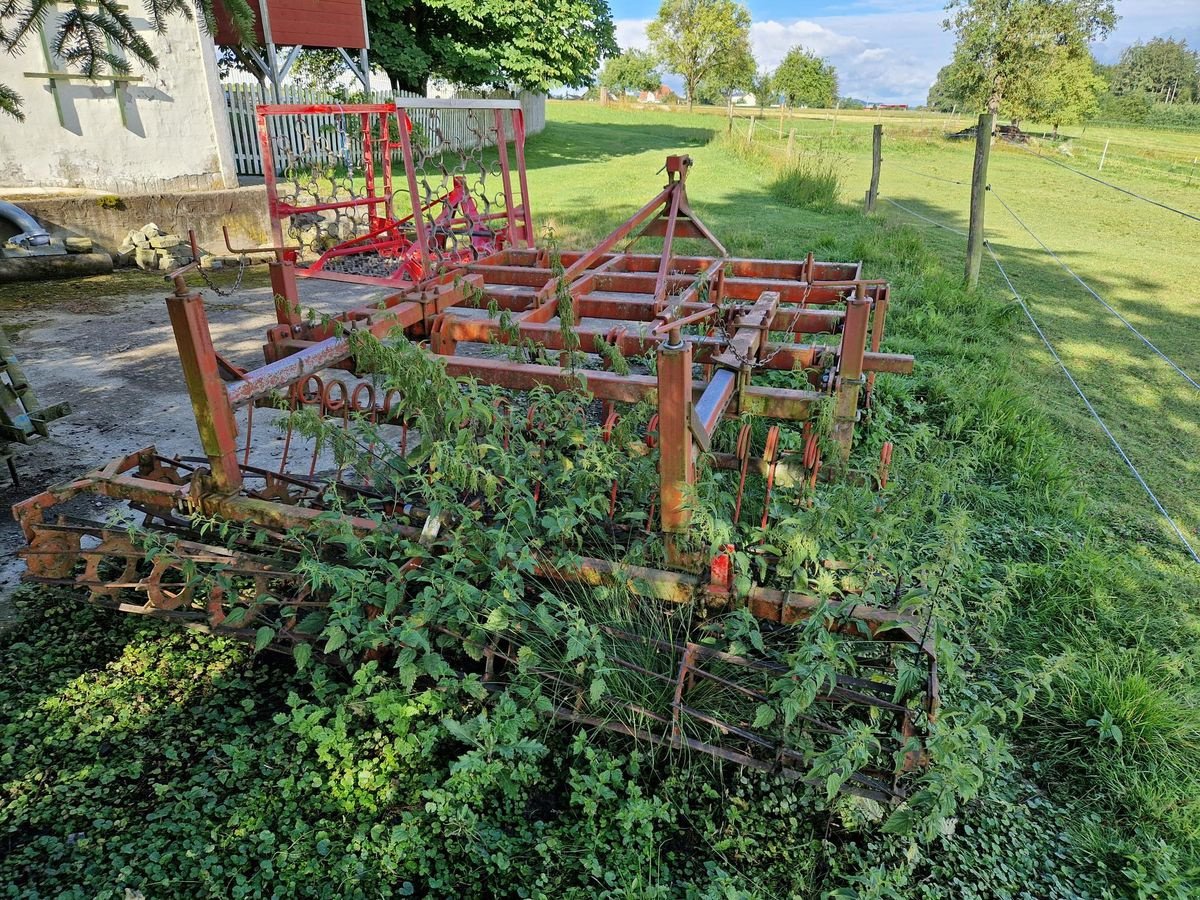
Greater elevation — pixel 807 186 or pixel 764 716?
pixel 807 186

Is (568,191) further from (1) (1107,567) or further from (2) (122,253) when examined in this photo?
(1) (1107,567)

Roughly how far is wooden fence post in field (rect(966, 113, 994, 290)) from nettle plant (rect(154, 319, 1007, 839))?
605cm

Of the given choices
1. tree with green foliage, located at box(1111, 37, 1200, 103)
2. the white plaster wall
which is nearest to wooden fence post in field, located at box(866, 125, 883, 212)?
the white plaster wall

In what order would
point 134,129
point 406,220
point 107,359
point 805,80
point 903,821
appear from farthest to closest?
point 805,80 < point 134,129 < point 406,220 < point 107,359 < point 903,821

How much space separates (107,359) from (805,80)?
61.2m

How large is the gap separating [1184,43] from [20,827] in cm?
12387

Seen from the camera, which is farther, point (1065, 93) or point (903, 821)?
point (1065, 93)

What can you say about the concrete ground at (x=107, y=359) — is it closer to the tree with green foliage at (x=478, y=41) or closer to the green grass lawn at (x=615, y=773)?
the green grass lawn at (x=615, y=773)

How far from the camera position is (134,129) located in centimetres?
998

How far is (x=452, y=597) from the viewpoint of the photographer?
269 centimetres

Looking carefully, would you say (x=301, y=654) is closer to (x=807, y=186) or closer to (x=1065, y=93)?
(x=807, y=186)

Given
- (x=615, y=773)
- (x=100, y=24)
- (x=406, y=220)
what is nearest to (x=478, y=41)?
(x=406, y=220)

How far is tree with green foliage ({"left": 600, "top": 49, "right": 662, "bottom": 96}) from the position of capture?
244 feet

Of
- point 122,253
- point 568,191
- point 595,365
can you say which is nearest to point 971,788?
point 595,365
